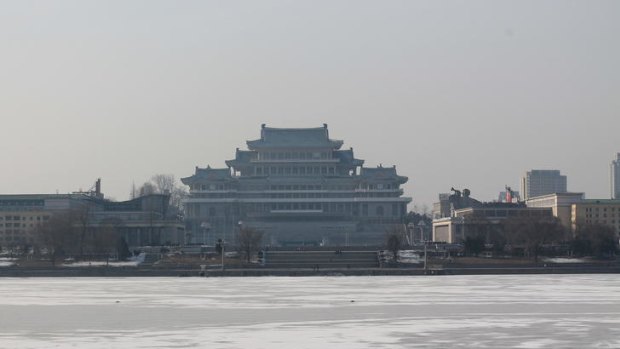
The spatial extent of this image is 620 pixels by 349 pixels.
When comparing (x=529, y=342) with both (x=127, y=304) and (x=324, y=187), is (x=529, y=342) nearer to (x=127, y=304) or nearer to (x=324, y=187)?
(x=127, y=304)

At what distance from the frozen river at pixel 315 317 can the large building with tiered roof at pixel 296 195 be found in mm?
87229

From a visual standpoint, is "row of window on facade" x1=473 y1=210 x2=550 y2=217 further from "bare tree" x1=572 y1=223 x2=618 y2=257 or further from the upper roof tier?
"bare tree" x1=572 y1=223 x2=618 y2=257

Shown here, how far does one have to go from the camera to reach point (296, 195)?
152375 millimetres

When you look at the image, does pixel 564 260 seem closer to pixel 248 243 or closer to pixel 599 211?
pixel 248 243

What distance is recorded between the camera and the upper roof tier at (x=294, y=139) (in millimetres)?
156875

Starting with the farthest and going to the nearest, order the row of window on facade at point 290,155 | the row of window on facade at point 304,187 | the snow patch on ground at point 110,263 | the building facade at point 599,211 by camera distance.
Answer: the row of window on facade at point 290,155, the row of window on facade at point 304,187, the building facade at point 599,211, the snow patch on ground at point 110,263

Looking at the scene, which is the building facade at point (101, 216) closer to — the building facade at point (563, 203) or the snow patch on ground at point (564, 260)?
the building facade at point (563, 203)

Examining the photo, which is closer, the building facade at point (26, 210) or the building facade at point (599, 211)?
the building facade at point (26, 210)

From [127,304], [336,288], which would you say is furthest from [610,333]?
[336,288]

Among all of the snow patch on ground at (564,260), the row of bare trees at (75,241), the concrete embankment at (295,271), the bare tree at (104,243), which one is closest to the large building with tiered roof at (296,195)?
the row of bare trees at (75,241)

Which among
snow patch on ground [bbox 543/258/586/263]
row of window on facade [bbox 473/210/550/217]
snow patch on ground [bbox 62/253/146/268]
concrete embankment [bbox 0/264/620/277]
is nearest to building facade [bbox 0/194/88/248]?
snow patch on ground [bbox 62/253/146/268]

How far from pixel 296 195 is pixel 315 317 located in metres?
114

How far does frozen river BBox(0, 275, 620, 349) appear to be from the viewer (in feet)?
104

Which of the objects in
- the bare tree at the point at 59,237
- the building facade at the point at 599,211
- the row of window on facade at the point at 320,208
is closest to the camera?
the bare tree at the point at 59,237
